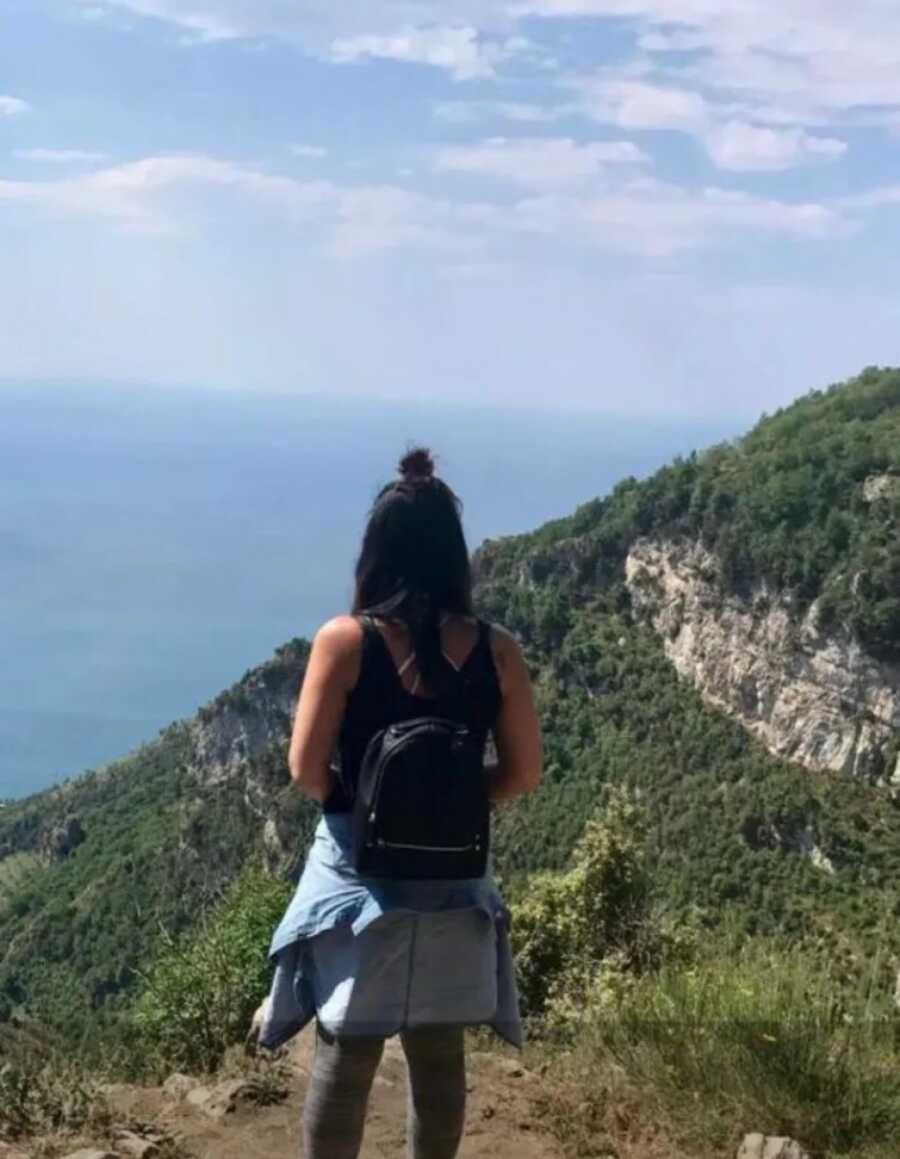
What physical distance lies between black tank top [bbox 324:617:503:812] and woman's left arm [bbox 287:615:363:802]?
0.8 inches

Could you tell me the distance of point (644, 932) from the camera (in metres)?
6.72

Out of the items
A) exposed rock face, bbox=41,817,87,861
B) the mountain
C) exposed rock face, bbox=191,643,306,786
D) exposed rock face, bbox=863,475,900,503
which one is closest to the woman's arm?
the mountain

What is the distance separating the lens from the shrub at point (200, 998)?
14.9ft

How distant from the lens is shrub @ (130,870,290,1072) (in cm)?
454

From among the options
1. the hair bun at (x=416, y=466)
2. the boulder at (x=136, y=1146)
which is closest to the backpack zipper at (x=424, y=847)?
the hair bun at (x=416, y=466)

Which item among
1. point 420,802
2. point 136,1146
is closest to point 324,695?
point 420,802

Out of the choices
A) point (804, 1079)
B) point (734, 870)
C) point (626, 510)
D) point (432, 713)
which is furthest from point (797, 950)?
point (626, 510)

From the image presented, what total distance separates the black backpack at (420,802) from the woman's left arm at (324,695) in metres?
0.09

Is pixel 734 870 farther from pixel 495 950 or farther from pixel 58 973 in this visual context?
pixel 495 950

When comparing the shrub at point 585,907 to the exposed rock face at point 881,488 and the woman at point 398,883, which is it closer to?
the woman at point 398,883

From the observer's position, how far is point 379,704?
244cm

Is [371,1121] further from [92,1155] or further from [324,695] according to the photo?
[324,695]

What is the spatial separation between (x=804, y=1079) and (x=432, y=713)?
5.43 feet

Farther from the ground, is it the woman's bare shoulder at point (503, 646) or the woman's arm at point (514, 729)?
the woman's bare shoulder at point (503, 646)
